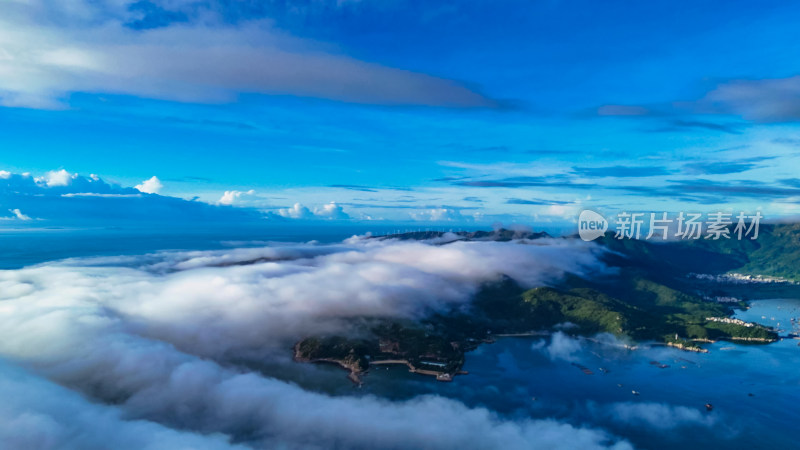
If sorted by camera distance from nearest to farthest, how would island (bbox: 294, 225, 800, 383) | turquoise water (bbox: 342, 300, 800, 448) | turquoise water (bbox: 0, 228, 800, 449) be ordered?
1. turquoise water (bbox: 342, 300, 800, 448)
2. turquoise water (bbox: 0, 228, 800, 449)
3. island (bbox: 294, 225, 800, 383)

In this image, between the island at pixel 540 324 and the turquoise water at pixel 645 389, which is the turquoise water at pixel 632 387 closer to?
the turquoise water at pixel 645 389

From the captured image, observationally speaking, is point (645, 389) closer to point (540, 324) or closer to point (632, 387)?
point (632, 387)

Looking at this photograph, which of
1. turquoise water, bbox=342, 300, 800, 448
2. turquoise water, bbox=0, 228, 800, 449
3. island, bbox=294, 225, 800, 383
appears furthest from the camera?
island, bbox=294, 225, 800, 383

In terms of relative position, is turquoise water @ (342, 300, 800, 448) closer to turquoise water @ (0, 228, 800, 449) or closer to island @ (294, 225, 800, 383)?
turquoise water @ (0, 228, 800, 449)

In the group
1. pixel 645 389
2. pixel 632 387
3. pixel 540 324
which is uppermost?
pixel 540 324

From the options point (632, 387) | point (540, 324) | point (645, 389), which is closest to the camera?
point (645, 389)

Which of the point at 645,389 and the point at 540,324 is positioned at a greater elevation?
the point at 540,324

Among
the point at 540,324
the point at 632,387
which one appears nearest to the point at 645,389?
the point at 632,387

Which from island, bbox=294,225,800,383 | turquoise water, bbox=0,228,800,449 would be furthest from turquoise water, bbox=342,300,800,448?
island, bbox=294,225,800,383

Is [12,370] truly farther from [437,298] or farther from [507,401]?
[437,298]

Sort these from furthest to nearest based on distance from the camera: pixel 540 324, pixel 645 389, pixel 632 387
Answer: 1. pixel 540 324
2. pixel 632 387
3. pixel 645 389

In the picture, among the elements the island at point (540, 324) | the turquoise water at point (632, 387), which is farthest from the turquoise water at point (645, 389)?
the island at point (540, 324)
